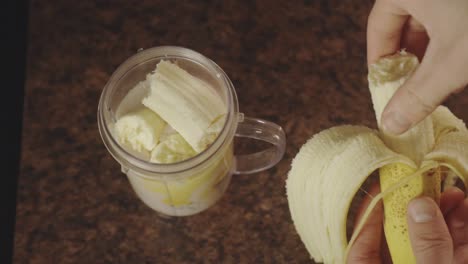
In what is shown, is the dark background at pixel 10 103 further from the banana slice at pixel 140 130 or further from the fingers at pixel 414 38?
the fingers at pixel 414 38

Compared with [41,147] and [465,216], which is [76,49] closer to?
[41,147]

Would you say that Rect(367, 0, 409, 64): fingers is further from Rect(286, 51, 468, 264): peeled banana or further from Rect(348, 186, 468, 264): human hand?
Rect(348, 186, 468, 264): human hand

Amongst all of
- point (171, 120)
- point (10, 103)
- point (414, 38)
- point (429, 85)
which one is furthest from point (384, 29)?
point (10, 103)

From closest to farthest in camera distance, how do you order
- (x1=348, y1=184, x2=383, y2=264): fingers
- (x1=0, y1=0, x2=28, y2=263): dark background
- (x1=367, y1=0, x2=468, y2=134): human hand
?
(x1=367, y1=0, x2=468, y2=134): human hand
(x1=348, y1=184, x2=383, y2=264): fingers
(x1=0, y1=0, x2=28, y2=263): dark background

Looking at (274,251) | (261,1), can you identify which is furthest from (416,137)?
(261,1)

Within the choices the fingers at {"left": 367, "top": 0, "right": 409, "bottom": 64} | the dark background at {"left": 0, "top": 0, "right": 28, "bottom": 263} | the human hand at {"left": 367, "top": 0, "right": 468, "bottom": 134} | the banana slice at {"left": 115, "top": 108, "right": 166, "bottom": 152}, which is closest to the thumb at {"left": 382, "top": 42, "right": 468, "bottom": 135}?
the human hand at {"left": 367, "top": 0, "right": 468, "bottom": 134}

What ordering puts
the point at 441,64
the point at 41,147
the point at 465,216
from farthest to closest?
1. the point at 41,147
2. the point at 465,216
3. the point at 441,64

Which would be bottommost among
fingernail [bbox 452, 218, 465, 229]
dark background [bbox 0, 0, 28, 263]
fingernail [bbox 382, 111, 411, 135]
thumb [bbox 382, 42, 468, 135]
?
dark background [bbox 0, 0, 28, 263]

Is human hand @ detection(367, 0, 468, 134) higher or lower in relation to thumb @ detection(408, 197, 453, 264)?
higher
